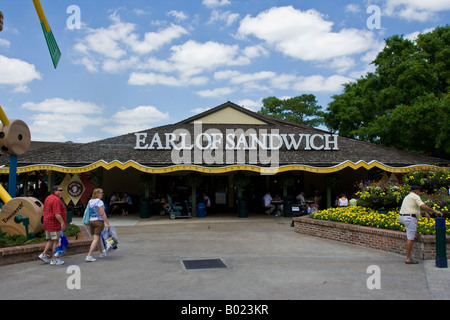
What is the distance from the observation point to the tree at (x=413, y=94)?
72.5 ft

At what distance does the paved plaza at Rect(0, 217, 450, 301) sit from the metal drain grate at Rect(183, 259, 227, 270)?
12cm

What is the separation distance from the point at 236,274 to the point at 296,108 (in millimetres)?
52249

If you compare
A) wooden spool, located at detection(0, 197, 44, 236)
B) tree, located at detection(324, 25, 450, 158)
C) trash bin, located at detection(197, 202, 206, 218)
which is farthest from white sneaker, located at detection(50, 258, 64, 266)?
tree, located at detection(324, 25, 450, 158)

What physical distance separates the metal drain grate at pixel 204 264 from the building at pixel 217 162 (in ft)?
31.2

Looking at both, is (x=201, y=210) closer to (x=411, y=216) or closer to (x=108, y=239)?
(x=108, y=239)

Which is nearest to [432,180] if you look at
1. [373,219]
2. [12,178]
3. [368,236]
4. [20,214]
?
[373,219]

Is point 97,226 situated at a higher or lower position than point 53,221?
lower

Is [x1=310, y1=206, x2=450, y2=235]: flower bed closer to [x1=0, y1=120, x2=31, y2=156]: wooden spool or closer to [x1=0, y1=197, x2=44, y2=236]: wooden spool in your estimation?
[x1=0, y1=197, x2=44, y2=236]: wooden spool

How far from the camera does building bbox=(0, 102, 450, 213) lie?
59.7 ft

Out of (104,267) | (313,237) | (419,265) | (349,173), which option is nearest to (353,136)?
(349,173)

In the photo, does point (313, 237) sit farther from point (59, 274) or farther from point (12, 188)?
point (12, 188)

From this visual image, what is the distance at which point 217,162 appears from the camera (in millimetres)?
18766

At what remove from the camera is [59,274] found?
716cm
